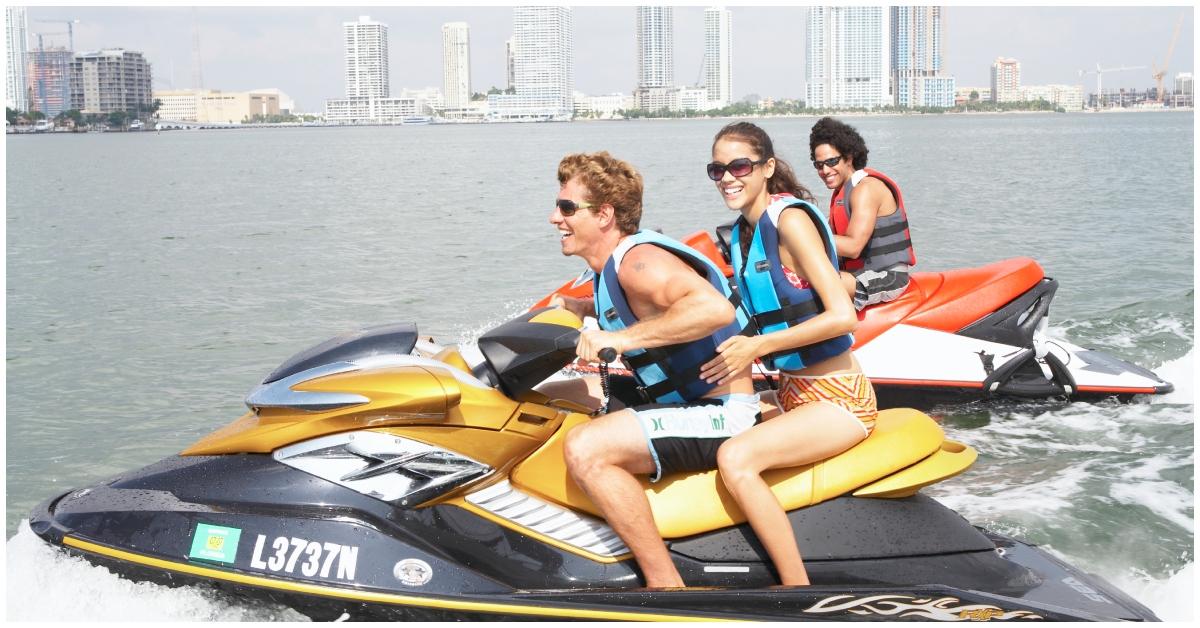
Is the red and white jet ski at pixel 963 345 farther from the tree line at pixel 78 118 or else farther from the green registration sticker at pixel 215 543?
the tree line at pixel 78 118

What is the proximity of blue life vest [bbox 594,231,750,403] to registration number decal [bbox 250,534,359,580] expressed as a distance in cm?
101

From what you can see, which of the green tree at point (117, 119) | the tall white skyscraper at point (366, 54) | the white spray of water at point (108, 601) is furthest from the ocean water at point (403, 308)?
the green tree at point (117, 119)

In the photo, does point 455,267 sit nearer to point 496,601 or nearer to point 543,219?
point 543,219

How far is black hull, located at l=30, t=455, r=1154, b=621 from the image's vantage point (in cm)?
329

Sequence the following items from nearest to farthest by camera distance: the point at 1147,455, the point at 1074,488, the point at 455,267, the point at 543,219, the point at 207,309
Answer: the point at 1074,488, the point at 1147,455, the point at 207,309, the point at 455,267, the point at 543,219

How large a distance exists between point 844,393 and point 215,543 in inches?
77.1

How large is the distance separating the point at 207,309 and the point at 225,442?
33.5 ft

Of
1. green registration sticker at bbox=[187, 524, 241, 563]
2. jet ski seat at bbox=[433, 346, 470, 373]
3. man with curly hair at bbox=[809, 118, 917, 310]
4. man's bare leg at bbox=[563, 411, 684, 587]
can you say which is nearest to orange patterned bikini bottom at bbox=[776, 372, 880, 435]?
man's bare leg at bbox=[563, 411, 684, 587]

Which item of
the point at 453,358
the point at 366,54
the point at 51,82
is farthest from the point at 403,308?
the point at 51,82

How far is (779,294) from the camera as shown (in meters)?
3.78

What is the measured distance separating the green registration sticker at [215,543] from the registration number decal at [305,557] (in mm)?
64

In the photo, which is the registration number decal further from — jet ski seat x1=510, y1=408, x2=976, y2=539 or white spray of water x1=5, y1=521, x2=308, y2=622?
jet ski seat x1=510, y1=408, x2=976, y2=539

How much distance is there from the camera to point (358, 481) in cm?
337

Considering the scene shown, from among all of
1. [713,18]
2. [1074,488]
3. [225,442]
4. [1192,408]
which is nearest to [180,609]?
[225,442]
